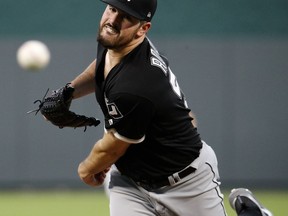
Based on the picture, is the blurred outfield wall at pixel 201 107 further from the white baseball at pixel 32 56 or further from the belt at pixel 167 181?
the belt at pixel 167 181

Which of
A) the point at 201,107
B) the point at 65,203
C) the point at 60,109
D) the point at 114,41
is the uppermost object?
the point at 114,41

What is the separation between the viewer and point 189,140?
484 cm

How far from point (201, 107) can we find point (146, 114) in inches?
325

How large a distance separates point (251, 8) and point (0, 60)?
15.1ft

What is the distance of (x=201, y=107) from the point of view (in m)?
12.7

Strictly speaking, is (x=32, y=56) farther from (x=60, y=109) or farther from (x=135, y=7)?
(x=135, y=7)

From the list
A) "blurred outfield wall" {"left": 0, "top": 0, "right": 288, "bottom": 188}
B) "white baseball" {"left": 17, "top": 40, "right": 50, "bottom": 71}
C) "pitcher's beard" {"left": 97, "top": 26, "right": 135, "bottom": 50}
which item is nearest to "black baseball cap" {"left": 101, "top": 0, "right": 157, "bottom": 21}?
"pitcher's beard" {"left": 97, "top": 26, "right": 135, "bottom": 50}

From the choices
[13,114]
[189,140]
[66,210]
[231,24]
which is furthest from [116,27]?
[231,24]

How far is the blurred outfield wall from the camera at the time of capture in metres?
12.5

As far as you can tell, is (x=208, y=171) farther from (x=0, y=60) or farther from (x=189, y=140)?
(x=0, y=60)

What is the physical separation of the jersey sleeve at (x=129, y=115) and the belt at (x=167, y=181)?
372 millimetres

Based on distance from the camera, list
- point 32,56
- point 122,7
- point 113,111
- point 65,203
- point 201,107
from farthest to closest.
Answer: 1. point 201,107
2. point 32,56
3. point 65,203
4. point 113,111
5. point 122,7

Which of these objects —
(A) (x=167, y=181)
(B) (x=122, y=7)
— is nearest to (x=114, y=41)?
(B) (x=122, y=7)

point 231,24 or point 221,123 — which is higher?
point 231,24
